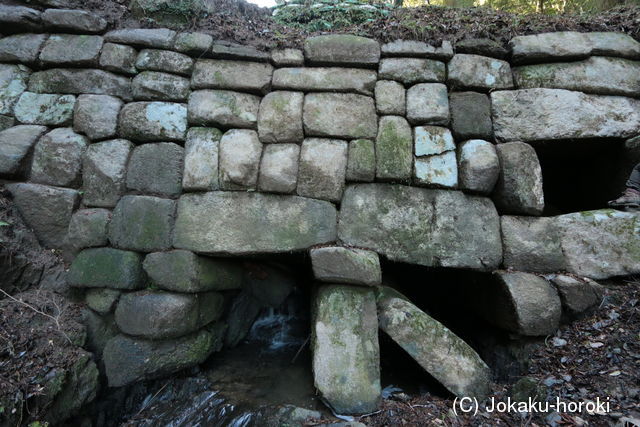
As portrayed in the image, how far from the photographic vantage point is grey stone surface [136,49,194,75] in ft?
9.35

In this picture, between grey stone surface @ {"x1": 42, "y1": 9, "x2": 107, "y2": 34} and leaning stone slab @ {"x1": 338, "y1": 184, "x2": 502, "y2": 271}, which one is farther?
grey stone surface @ {"x1": 42, "y1": 9, "x2": 107, "y2": 34}

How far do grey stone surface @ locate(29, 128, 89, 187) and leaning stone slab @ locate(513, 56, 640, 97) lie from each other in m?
3.77

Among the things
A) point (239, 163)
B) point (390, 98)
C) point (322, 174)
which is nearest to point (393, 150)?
point (390, 98)

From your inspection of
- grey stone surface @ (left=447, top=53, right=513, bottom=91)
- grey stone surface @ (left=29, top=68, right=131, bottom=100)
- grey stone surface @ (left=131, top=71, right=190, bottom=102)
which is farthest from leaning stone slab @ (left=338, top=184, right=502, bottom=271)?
grey stone surface @ (left=29, top=68, right=131, bottom=100)

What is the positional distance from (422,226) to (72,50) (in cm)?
329

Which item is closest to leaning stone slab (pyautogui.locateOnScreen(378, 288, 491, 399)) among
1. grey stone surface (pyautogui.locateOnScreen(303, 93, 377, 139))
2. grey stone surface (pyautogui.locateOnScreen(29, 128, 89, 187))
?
grey stone surface (pyautogui.locateOnScreen(303, 93, 377, 139))

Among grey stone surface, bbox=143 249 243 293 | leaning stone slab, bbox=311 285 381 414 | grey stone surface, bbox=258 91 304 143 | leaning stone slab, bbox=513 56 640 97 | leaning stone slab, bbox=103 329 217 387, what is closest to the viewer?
leaning stone slab, bbox=311 285 381 414

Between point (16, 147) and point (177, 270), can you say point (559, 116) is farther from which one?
point (16, 147)

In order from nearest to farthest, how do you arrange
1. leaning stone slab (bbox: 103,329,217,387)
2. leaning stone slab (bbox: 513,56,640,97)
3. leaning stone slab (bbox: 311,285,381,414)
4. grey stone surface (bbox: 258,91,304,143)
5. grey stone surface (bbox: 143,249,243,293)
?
leaning stone slab (bbox: 311,285,381,414), leaning stone slab (bbox: 103,329,217,387), grey stone surface (bbox: 143,249,243,293), grey stone surface (bbox: 258,91,304,143), leaning stone slab (bbox: 513,56,640,97)

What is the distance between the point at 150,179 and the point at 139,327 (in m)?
1.13

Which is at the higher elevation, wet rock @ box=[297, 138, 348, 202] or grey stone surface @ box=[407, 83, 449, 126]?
grey stone surface @ box=[407, 83, 449, 126]

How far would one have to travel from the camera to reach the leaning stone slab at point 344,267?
2443mm

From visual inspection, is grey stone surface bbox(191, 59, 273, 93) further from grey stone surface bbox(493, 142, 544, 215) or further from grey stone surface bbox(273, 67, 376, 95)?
grey stone surface bbox(493, 142, 544, 215)

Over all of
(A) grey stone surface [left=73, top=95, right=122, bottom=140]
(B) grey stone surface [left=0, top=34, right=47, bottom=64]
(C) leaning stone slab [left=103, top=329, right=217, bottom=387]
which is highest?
(B) grey stone surface [left=0, top=34, right=47, bottom=64]
